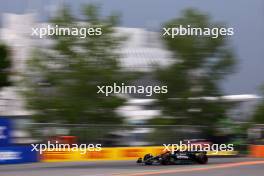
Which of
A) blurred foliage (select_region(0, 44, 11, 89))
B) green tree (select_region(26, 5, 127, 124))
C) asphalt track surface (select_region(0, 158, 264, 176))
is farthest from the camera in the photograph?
blurred foliage (select_region(0, 44, 11, 89))

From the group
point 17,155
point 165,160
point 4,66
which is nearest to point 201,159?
point 165,160

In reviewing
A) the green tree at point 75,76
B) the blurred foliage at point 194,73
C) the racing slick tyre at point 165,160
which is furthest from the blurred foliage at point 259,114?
the racing slick tyre at point 165,160

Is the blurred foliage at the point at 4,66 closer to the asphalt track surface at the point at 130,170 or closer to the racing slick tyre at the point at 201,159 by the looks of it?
the asphalt track surface at the point at 130,170

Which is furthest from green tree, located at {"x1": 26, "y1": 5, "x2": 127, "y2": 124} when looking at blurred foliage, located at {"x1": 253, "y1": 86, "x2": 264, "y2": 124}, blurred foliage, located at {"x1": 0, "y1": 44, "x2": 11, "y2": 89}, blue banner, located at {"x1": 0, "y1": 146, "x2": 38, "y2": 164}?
blue banner, located at {"x1": 0, "y1": 146, "x2": 38, "y2": 164}

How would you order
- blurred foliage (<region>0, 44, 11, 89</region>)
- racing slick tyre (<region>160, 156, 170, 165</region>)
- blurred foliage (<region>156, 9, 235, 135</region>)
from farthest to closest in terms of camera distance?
blurred foliage (<region>0, 44, 11, 89</region>) < blurred foliage (<region>156, 9, 235, 135</region>) < racing slick tyre (<region>160, 156, 170, 165</region>)

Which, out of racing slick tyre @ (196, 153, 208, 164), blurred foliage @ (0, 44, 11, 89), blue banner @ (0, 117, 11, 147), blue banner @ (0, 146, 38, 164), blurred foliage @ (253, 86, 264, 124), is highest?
blurred foliage @ (0, 44, 11, 89)

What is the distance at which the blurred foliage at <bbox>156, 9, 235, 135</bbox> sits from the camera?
33.6m

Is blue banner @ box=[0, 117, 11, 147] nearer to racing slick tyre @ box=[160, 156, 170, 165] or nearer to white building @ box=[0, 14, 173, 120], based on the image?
racing slick tyre @ box=[160, 156, 170, 165]

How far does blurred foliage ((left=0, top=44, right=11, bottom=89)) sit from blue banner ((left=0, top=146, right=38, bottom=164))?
1815cm

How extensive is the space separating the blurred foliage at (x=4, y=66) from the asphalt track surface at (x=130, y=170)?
1914cm

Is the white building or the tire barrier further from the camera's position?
the white building

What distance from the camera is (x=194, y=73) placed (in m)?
34.5

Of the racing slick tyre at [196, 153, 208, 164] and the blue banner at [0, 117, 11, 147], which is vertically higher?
the blue banner at [0, 117, 11, 147]

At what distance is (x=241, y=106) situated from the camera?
38062 mm
